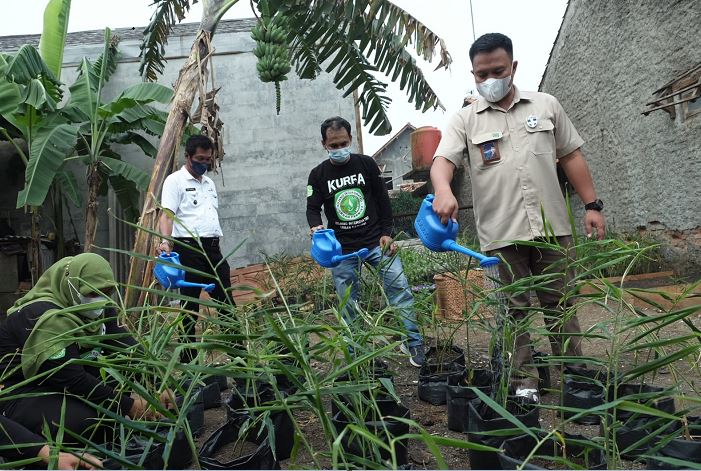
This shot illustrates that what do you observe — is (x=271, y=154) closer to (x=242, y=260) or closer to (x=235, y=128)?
(x=235, y=128)

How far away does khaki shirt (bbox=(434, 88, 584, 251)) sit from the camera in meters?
2.69

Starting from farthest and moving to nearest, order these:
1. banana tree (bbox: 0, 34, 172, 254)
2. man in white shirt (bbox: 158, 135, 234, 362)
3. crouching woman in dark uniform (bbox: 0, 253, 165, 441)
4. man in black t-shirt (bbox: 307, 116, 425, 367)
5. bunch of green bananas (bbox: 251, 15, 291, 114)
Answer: banana tree (bbox: 0, 34, 172, 254), bunch of green bananas (bbox: 251, 15, 291, 114), man in white shirt (bbox: 158, 135, 234, 362), man in black t-shirt (bbox: 307, 116, 425, 367), crouching woman in dark uniform (bbox: 0, 253, 165, 441)

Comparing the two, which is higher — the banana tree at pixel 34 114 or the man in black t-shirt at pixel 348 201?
the banana tree at pixel 34 114

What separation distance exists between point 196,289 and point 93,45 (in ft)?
24.2

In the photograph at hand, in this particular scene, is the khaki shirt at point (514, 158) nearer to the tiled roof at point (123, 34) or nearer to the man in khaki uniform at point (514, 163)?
the man in khaki uniform at point (514, 163)

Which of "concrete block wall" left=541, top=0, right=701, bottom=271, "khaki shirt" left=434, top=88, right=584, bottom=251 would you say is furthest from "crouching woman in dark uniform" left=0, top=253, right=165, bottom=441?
"concrete block wall" left=541, top=0, right=701, bottom=271

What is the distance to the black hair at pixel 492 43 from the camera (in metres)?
2.66

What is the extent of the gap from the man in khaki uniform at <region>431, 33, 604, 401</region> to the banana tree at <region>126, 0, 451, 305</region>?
1.78 metres

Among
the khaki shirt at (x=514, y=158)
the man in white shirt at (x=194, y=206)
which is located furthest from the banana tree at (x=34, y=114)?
the khaki shirt at (x=514, y=158)

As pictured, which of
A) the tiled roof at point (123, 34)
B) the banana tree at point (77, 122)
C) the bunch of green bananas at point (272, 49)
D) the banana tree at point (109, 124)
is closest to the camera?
the bunch of green bananas at point (272, 49)

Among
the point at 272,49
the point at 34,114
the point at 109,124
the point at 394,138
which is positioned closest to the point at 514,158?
the point at 272,49

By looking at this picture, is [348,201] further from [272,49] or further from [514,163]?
[272,49]

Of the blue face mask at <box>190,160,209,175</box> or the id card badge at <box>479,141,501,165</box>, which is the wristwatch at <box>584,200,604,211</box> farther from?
the blue face mask at <box>190,160,209,175</box>

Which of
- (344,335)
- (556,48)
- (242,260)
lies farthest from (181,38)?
(344,335)
